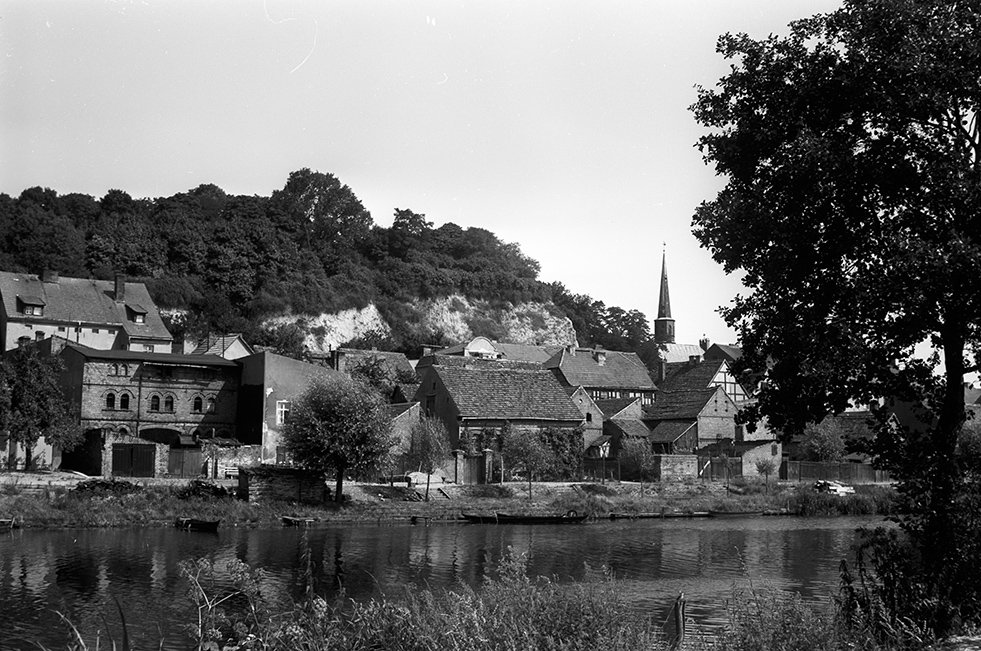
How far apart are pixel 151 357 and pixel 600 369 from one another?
43.5m

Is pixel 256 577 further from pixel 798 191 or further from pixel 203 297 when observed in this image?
pixel 203 297

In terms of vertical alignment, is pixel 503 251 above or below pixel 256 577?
above

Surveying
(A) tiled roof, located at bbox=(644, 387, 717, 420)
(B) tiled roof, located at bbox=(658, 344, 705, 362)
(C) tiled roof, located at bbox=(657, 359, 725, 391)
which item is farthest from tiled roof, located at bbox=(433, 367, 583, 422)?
(B) tiled roof, located at bbox=(658, 344, 705, 362)

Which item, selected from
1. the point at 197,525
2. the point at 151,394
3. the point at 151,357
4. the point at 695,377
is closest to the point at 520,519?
the point at 197,525

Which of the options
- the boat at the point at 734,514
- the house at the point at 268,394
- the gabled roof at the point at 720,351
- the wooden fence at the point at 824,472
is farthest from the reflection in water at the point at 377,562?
the gabled roof at the point at 720,351

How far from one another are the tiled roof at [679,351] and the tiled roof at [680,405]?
209 feet

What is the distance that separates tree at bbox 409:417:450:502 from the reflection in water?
26.0ft

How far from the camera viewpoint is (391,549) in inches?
1337

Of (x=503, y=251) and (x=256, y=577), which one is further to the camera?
(x=503, y=251)

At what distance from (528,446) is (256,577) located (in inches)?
1695

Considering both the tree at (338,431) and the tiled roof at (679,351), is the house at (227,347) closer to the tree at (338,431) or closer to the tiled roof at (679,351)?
the tree at (338,431)

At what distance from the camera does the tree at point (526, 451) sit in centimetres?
5362

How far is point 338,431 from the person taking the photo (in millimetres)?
45062

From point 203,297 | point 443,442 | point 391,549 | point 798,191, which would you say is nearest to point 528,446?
point 443,442
